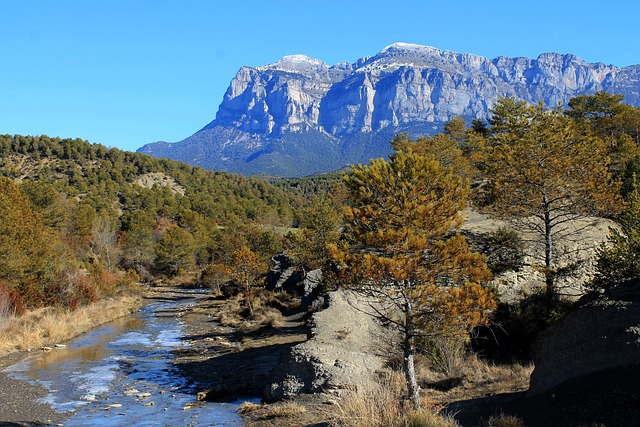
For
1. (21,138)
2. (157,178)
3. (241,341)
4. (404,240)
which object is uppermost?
(21,138)

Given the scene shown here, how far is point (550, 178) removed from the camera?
21422mm

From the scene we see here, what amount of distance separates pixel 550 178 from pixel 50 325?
30569mm

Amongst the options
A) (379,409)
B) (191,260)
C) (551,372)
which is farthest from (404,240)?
(191,260)

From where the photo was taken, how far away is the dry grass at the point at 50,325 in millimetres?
30688

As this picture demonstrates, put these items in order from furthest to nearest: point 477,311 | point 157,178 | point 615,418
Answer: point 157,178
point 477,311
point 615,418

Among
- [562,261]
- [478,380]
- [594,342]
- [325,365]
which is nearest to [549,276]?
[562,261]

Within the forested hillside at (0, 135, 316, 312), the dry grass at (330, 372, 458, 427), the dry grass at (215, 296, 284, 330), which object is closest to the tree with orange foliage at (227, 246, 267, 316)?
the dry grass at (215, 296, 284, 330)

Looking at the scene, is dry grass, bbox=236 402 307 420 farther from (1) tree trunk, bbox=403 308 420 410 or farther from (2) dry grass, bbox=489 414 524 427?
(2) dry grass, bbox=489 414 524 427

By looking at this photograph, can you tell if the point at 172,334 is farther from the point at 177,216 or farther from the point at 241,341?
the point at 177,216

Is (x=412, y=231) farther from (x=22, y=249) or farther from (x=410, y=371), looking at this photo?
(x=22, y=249)

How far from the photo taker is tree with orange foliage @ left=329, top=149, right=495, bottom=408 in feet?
50.1

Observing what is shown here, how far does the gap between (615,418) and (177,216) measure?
99.8 m

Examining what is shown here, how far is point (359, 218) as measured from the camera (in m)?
16.2

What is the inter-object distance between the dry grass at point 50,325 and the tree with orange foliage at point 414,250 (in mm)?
23353
